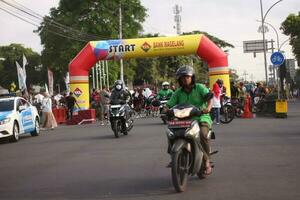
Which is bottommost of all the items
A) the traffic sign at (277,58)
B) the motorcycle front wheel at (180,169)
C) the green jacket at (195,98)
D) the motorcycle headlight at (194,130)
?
the motorcycle front wheel at (180,169)

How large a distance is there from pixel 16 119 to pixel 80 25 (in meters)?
37.6

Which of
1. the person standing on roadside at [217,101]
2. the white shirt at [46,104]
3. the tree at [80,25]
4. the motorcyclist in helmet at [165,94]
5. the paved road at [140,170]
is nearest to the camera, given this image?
the paved road at [140,170]

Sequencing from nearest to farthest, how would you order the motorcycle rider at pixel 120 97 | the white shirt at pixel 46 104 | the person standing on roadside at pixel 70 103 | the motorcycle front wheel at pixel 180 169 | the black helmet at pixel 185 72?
the motorcycle front wheel at pixel 180 169, the black helmet at pixel 185 72, the motorcycle rider at pixel 120 97, the white shirt at pixel 46 104, the person standing on roadside at pixel 70 103

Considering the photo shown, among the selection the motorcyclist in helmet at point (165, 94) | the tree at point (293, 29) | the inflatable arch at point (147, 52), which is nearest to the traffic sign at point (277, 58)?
the inflatable arch at point (147, 52)

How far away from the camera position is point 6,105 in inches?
805

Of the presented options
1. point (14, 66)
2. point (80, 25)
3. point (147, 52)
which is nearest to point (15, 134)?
point (147, 52)

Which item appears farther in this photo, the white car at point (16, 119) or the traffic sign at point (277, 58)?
the traffic sign at point (277, 58)

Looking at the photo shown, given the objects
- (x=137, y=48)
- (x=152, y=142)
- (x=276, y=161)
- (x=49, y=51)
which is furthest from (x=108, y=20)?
(x=276, y=161)

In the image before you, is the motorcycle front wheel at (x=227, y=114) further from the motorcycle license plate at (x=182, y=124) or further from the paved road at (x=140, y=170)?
the motorcycle license plate at (x=182, y=124)

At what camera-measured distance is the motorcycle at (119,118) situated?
18359 mm

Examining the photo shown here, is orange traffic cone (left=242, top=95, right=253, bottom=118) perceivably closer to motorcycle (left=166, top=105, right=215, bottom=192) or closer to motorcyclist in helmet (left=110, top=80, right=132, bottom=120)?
motorcyclist in helmet (left=110, top=80, right=132, bottom=120)

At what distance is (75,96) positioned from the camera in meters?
32.5

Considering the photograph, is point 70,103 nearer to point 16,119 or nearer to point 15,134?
point 16,119

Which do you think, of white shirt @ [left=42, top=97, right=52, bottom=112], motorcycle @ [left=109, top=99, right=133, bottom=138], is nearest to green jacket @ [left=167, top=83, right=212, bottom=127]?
motorcycle @ [left=109, top=99, right=133, bottom=138]
